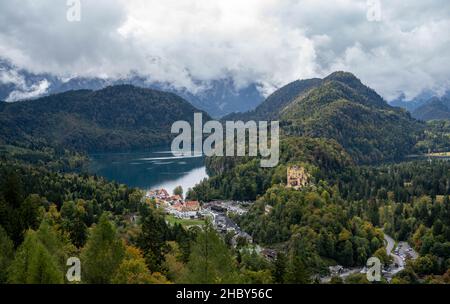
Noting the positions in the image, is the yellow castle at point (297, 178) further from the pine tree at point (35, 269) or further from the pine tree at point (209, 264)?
the pine tree at point (35, 269)

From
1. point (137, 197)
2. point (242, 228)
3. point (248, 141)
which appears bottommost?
point (242, 228)

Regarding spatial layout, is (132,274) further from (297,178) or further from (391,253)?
(297,178)

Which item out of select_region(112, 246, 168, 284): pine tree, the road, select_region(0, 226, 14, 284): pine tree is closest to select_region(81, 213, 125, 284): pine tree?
select_region(112, 246, 168, 284): pine tree

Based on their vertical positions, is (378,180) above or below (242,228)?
above

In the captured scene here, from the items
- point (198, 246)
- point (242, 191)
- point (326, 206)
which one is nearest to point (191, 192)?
point (242, 191)
